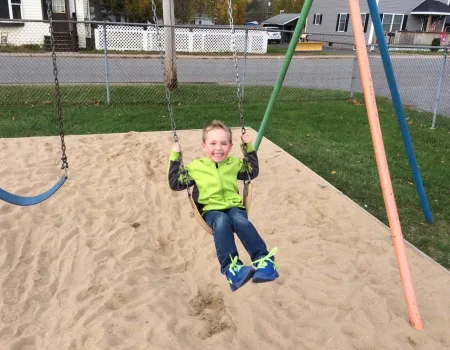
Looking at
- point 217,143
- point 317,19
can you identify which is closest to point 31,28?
point 217,143

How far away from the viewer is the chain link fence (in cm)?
999

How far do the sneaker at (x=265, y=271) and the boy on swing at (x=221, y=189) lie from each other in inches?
1.7

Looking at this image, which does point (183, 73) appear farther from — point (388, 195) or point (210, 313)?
point (388, 195)

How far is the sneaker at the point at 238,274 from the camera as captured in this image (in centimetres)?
259

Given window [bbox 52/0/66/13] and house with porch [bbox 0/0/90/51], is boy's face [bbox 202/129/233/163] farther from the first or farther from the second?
window [bbox 52/0/66/13]

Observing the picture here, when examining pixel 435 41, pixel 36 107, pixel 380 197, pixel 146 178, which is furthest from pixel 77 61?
pixel 435 41

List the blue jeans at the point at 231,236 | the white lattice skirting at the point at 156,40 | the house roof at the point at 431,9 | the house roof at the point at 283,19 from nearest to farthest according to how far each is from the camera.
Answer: the blue jeans at the point at 231,236, the white lattice skirting at the point at 156,40, the house roof at the point at 431,9, the house roof at the point at 283,19

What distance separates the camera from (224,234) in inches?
110

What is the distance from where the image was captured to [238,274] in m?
2.61

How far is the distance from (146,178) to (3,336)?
2.71 meters

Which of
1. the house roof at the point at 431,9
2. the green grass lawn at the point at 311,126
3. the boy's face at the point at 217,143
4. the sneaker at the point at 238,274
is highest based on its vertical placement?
the house roof at the point at 431,9

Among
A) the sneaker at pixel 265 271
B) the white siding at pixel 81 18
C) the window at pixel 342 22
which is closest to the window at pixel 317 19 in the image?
the window at pixel 342 22

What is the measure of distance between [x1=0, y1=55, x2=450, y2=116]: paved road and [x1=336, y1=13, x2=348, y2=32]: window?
13.6 metres

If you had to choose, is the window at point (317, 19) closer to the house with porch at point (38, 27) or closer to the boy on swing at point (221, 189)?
the house with porch at point (38, 27)
